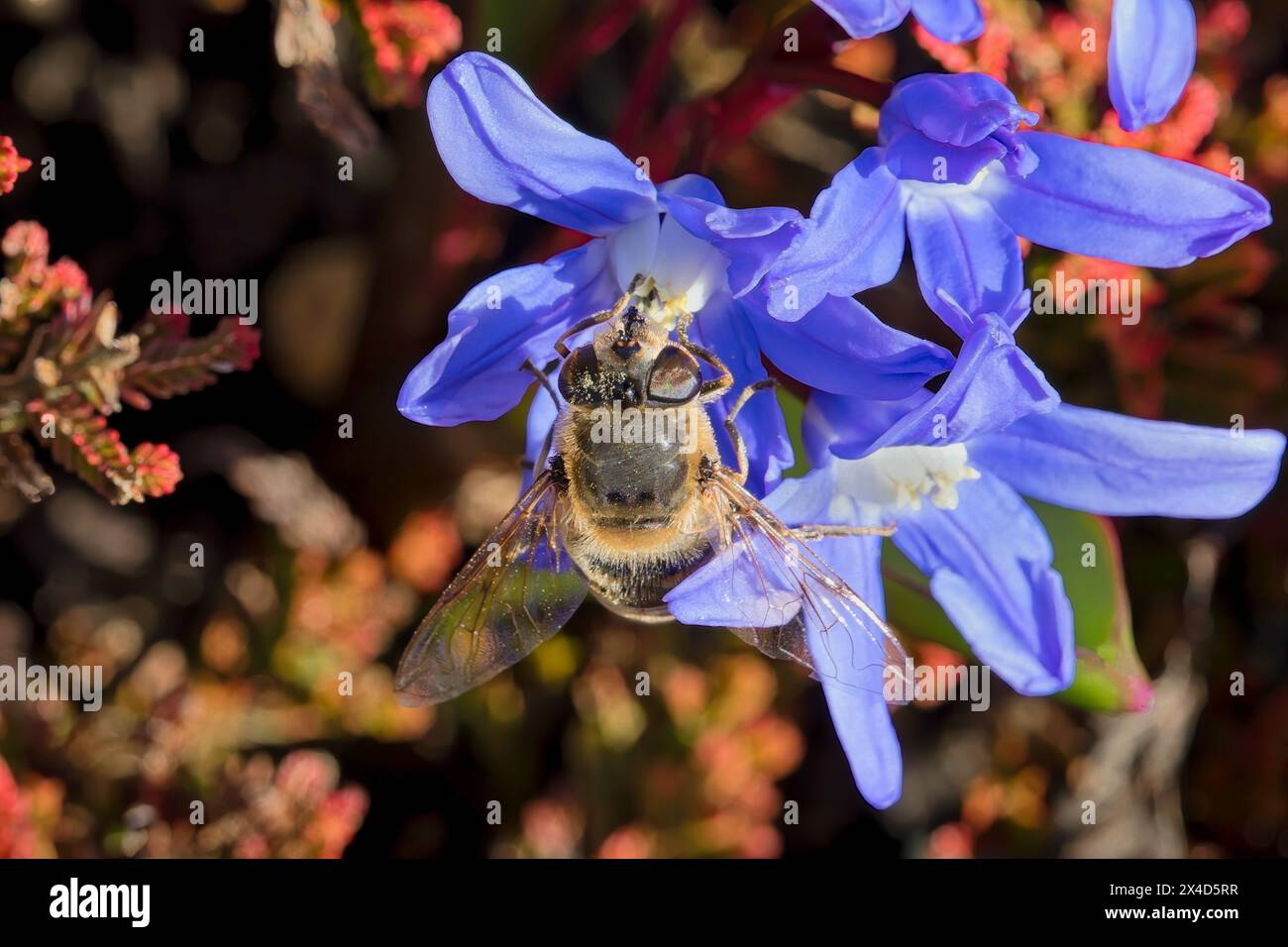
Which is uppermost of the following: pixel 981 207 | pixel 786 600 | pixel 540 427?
pixel 981 207

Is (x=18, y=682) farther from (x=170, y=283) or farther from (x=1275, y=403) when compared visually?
(x=1275, y=403)

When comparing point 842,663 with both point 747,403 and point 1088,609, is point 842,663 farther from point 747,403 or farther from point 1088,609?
point 1088,609

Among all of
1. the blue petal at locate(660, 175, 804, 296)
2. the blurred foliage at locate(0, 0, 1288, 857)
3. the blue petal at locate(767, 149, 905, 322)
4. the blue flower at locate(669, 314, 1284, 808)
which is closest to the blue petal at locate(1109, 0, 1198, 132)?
the blue petal at locate(767, 149, 905, 322)

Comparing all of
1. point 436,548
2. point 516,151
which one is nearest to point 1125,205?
point 516,151

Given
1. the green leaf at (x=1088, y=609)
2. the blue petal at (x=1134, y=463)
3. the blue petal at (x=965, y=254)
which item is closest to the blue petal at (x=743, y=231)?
the blue petal at (x=965, y=254)

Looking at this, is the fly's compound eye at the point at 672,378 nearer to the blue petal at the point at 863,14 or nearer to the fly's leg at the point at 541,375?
the fly's leg at the point at 541,375

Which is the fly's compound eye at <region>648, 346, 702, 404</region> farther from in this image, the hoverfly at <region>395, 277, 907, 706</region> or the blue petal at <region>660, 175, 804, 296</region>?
the blue petal at <region>660, 175, 804, 296</region>
